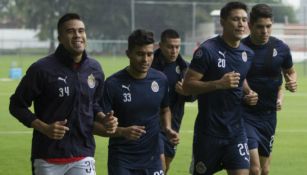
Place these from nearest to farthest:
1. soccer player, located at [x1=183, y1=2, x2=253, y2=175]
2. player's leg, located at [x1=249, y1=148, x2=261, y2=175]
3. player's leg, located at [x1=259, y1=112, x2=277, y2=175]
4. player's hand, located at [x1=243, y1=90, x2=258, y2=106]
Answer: soccer player, located at [x1=183, y1=2, x2=253, y2=175] < player's hand, located at [x1=243, y1=90, x2=258, y2=106] < player's leg, located at [x1=249, y1=148, x2=261, y2=175] < player's leg, located at [x1=259, y1=112, x2=277, y2=175]

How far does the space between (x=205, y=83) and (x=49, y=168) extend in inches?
74.4

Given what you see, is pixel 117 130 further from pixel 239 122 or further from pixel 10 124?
pixel 10 124

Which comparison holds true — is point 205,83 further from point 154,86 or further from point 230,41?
point 230,41

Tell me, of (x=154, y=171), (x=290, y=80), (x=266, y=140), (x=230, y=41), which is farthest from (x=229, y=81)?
(x=266, y=140)

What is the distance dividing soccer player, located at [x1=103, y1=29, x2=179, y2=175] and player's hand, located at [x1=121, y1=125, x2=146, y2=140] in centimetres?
17

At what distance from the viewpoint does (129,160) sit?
8.24 m

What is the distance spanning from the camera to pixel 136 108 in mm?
8281

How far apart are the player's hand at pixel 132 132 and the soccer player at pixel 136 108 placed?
170 millimetres

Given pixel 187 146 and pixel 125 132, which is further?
pixel 187 146

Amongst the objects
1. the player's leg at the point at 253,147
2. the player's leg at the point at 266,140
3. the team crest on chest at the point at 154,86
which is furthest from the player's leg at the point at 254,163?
the team crest on chest at the point at 154,86

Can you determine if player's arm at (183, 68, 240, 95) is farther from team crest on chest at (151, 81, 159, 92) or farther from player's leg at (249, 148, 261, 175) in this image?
player's leg at (249, 148, 261, 175)

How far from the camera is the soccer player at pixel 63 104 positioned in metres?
7.39

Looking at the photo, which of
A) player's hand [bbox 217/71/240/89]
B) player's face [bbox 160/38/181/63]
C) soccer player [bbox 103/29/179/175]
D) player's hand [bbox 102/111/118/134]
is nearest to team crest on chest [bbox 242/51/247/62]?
player's hand [bbox 217/71/240/89]

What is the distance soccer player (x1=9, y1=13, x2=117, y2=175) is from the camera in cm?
739
